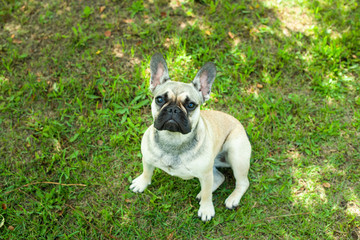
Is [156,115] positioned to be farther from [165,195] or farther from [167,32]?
[167,32]

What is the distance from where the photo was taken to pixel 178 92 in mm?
3422

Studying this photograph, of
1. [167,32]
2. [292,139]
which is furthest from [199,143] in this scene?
[167,32]

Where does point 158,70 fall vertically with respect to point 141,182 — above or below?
above

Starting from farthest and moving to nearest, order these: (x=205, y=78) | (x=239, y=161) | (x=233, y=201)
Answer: (x=233, y=201) → (x=239, y=161) → (x=205, y=78)

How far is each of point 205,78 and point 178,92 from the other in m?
0.46

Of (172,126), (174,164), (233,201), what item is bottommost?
(233,201)

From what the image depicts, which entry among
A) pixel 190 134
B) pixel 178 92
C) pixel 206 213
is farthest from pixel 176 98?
pixel 206 213

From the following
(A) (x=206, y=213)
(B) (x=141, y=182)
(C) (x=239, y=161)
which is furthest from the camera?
(B) (x=141, y=182)

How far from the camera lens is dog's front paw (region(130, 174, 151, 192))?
14.8 ft

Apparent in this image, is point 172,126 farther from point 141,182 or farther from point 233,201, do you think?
point 233,201

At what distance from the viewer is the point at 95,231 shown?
4184 millimetres

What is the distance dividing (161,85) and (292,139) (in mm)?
2631

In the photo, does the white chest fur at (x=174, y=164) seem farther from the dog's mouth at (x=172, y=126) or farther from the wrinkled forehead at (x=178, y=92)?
the wrinkled forehead at (x=178, y=92)

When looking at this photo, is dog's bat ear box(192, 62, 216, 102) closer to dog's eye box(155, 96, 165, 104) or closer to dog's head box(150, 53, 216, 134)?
dog's head box(150, 53, 216, 134)
